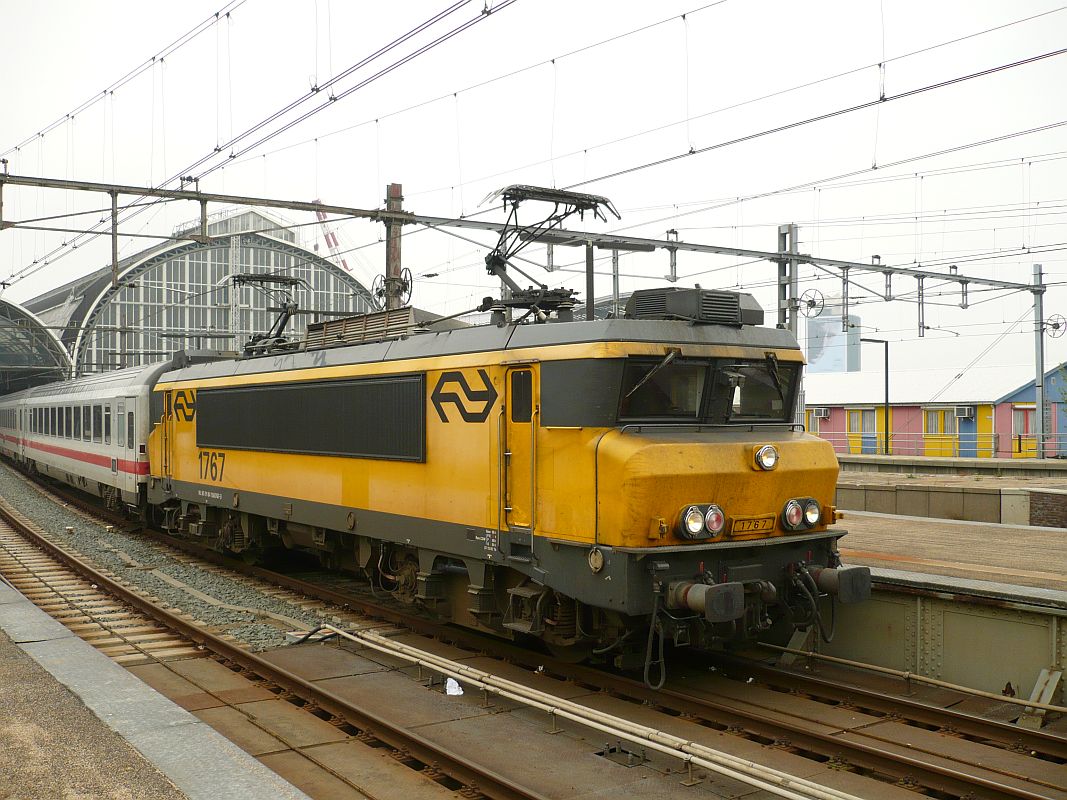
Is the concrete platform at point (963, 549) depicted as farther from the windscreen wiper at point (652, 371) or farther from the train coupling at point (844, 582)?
the windscreen wiper at point (652, 371)

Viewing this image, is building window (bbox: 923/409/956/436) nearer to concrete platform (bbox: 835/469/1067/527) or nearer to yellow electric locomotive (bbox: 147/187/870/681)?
concrete platform (bbox: 835/469/1067/527)

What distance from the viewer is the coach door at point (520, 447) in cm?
870

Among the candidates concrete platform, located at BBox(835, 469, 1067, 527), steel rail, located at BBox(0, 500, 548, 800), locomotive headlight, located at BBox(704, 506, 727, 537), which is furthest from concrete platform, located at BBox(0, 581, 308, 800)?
concrete platform, located at BBox(835, 469, 1067, 527)

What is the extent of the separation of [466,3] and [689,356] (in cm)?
568

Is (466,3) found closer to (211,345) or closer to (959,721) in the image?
(959,721)

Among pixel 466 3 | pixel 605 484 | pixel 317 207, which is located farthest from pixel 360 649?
pixel 317 207

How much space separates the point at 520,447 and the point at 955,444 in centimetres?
3468

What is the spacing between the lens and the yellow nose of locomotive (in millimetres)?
7832

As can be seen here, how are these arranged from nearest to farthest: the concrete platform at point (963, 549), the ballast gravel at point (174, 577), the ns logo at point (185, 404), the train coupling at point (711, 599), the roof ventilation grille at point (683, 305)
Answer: the train coupling at point (711, 599)
the roof ventilation grille at point (683, 305)
the concrete platform at point (963, 549)
the ballast gravel at point (174, 577)
the ns logo at point (185, 404)

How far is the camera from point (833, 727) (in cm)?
800

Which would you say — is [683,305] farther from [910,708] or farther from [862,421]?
[862,421]

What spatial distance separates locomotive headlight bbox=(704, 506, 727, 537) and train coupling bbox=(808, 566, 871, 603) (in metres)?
1.27

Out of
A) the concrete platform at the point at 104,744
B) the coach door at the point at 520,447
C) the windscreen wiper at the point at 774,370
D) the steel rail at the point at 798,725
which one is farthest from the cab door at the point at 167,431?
the windscreen wiper at the point at 774,370

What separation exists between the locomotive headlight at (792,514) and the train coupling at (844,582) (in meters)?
0.47
